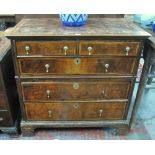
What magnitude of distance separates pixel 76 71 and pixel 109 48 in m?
0.29

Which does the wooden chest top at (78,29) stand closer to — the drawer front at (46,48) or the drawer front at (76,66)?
the drawer front at (46,48)

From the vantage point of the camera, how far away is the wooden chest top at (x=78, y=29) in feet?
4.09

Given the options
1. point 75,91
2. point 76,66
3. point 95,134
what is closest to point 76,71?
point 76,66

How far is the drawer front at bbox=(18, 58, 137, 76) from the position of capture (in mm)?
1334

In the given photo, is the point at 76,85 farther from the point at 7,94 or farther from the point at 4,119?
the point at 4,119

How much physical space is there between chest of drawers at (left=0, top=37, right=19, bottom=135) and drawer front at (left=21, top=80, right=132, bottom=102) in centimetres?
14

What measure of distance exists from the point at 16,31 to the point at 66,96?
2.02 ft

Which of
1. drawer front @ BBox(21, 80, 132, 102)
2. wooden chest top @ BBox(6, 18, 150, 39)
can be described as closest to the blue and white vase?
wooden chest top @ BBox(6, 18, 150, 39)

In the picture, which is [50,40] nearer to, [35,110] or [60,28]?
[60,28]

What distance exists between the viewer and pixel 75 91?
1479 mm

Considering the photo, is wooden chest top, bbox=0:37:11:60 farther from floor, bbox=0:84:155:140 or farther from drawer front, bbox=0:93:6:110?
floor, bbox=0:84:155:140

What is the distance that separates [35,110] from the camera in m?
1.57

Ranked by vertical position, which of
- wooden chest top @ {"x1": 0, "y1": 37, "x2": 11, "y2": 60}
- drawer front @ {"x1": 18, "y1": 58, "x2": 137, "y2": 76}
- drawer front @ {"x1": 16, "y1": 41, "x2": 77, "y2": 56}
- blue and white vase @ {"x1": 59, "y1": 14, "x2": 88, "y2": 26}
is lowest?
drawer front @ {"x1": 18, "y1": 58, "x2": 137, "y2": 76}
